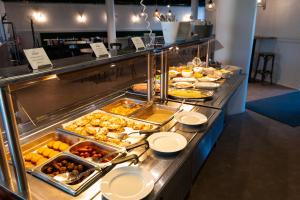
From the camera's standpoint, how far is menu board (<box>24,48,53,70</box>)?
0.84 metres

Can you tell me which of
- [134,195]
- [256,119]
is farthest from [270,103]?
[134,195]

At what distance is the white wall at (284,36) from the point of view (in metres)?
5.25

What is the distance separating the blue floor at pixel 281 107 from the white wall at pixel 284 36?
920 millimetres

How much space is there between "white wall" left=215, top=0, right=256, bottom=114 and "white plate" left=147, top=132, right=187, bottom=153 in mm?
2687

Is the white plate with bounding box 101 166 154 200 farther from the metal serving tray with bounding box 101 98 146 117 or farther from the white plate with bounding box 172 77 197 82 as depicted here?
the white plate with bounding box 172 77 197 82

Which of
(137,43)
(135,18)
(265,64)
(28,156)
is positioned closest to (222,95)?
(137,43)

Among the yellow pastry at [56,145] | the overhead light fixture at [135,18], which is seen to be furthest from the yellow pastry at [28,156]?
the overhead light fixture at [135,18]

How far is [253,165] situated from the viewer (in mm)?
2406

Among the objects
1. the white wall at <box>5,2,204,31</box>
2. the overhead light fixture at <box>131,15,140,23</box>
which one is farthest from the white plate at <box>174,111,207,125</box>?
the overhead light fixture at <box>131,15,140,23</box>

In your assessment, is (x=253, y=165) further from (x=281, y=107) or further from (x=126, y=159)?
(x=281, y=107)

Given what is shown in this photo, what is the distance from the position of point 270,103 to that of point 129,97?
11.3 ft

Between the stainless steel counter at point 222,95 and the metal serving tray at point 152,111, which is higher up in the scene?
the stainless steel counter at point 222,95

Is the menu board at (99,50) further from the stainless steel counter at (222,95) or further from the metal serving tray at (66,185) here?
the stainless steel counter at (222,95)

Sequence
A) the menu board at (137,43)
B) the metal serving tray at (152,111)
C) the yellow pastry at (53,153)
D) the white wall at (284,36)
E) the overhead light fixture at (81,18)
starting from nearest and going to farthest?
the yellow pastry at (53,153)
the menu board at (137,43)
the metal serving tray at (152,111)
the white wall at (284,36)
the overhead light fixture at (81,18)
